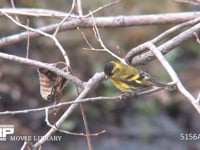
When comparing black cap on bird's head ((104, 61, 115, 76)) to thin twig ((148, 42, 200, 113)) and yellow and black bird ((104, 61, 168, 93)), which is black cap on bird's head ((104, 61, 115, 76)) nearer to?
yellow and black bird ((104, 61, 168, 93))

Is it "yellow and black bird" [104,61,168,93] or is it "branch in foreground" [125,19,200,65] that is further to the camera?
"branch in foreground" [125,19,200,65]

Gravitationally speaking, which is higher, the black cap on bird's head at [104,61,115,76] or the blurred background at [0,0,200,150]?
the blurred background at [0,0,200,150]

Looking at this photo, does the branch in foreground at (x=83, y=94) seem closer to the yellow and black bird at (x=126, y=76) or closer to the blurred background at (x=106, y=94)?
the yellow and black bird at (x=126, y=76)

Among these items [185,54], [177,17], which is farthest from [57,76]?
[185,54]

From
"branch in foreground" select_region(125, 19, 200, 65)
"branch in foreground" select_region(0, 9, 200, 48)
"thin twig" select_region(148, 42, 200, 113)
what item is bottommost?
"thin twig" select_region(148, 42, 200, 113)

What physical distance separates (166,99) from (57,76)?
3274 millimetres

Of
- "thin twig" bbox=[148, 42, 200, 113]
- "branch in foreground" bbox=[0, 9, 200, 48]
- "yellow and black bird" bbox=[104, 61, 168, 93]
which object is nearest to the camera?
"thin twig" bbox=[148, 42, 200, 113]

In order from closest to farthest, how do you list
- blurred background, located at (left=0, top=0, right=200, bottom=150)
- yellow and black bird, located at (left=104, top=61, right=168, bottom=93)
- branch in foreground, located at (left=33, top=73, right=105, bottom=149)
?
branch in foreground, located at (left=33, top=73, right=105, bottom=149), yellow and black bird, located at (left=104, top=61, right=168, bottom=93), blurred background, located at (left=0, top=0, right=200, bottom=150)

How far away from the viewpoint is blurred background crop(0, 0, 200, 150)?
5637 millimetres

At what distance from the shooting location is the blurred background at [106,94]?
5.64 meters

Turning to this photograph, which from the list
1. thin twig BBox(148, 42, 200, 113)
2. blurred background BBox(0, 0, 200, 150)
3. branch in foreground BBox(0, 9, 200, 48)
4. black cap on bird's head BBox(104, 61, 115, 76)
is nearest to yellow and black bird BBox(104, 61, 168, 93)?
black cap on bird's head BBox(104, 61, 115, 76)

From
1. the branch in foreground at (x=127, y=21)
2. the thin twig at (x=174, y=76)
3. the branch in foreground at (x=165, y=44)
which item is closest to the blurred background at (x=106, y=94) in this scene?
the branch in foreground at (x=127, y=21)

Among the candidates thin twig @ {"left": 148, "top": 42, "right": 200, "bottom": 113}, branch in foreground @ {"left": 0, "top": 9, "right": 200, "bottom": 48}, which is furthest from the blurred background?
thin twig @ {"left": 148, "top": 42, "right": 200, "bottom": 113}

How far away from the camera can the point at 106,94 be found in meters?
5.77
